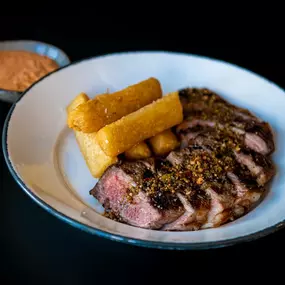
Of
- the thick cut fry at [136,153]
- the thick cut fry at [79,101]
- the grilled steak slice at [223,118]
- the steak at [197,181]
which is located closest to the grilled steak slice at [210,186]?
the steak at [197,181]

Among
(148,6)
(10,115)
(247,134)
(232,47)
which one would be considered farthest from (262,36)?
(10,115)

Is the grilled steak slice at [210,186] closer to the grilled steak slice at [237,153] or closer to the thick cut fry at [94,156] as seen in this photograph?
the grilled steak slice at [237,153]

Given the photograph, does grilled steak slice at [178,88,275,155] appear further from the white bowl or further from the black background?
the black background

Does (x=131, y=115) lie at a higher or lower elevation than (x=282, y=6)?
lower

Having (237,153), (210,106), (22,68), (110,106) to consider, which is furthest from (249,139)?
(22,68)

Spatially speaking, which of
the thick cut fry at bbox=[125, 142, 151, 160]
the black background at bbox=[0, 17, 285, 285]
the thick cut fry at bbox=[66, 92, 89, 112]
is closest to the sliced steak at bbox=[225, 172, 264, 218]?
the black background at bbox=[0, 17, 285, 285]

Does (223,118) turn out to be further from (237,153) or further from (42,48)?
(42,48)

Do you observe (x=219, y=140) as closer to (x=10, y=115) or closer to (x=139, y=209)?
(x=139, y=209)
